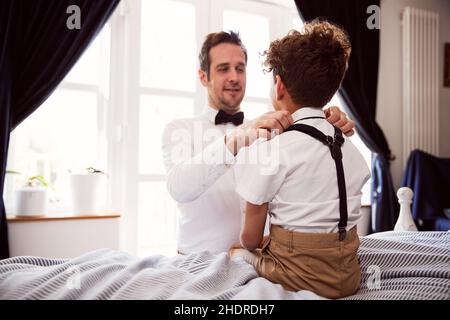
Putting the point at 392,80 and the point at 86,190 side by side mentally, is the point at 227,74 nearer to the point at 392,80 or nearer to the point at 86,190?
the point at 86,190

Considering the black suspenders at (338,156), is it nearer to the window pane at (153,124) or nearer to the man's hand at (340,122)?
the man's hand at (340,122)

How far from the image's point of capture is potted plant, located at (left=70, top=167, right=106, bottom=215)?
2.39 meters

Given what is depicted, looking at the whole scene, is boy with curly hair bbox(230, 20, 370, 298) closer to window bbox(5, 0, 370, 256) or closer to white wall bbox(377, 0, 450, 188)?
window bbox(5, 0, 370, 256)

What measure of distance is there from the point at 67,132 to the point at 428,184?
10.4ft

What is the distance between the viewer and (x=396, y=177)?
12.4 feet

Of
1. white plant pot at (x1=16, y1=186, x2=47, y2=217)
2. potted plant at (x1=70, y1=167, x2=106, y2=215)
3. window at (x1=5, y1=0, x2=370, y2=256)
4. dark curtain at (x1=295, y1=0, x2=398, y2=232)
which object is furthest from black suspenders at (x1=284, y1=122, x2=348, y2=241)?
dark curtain at (x1=295, y1=0, x2=398, y2=232)

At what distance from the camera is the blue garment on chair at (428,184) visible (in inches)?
127

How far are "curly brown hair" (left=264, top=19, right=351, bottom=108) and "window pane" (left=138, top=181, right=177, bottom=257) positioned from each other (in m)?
2.02

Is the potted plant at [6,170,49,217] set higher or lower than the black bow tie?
lower

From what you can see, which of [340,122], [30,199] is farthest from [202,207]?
[30,199]

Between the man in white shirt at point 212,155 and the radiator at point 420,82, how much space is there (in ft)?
8.80

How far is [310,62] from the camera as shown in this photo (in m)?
1.06

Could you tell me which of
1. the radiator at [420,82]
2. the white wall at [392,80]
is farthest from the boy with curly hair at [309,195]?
the radiator at [420,82]
